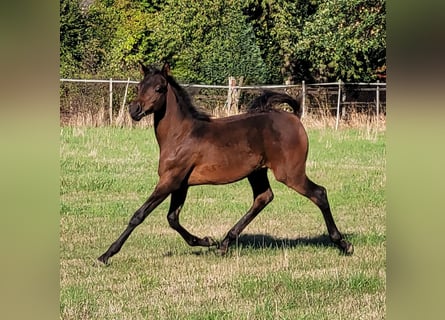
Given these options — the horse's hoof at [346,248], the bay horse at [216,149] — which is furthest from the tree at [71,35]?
the horse's hoof at [346,248]

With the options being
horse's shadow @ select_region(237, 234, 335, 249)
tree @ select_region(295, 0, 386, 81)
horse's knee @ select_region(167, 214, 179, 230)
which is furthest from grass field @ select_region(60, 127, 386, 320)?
tree @ select_region(295, 0, 386, 81)

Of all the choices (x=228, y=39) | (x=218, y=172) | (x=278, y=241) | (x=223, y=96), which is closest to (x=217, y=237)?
(x=278, y=241)

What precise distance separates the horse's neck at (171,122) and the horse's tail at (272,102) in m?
0.63

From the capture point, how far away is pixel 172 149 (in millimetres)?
4801

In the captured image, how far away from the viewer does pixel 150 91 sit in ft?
14.9

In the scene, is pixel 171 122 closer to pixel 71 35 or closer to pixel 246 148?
pixel 246 148

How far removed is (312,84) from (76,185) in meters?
4.31

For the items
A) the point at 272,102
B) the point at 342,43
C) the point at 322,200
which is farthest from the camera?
the point at 342,43

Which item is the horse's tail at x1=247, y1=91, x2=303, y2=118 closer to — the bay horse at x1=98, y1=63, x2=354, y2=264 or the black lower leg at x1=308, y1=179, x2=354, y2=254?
the bay horse at x1=98, y1=63, x2=354, y2=264

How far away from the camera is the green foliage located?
5.63 metres

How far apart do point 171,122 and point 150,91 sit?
35 centimetres

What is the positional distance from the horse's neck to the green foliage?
99cm
